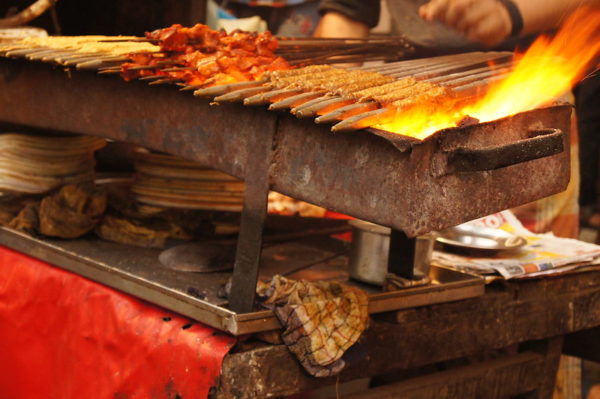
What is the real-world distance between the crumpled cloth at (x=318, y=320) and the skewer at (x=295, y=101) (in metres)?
0.69

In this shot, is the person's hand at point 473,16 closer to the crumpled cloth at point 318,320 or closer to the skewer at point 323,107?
the skewer at point 323,107

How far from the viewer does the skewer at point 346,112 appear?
6.63 feet

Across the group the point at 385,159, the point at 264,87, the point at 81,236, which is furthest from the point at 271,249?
the point at 385,159

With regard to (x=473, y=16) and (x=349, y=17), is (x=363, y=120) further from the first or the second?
(x=349, y=17)

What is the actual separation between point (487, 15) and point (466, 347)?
139cm

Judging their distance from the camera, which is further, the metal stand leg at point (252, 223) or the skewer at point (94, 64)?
the skewer at point (94, 64)

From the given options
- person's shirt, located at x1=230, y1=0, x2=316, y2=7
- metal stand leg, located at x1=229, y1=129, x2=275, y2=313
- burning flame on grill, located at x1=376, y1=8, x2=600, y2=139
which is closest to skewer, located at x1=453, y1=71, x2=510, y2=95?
burning flame on grill, located at x1=376, y1=8, x2=600, y2=139

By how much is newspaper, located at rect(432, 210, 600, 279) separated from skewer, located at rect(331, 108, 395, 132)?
1396mm

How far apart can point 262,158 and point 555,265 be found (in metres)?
1.64

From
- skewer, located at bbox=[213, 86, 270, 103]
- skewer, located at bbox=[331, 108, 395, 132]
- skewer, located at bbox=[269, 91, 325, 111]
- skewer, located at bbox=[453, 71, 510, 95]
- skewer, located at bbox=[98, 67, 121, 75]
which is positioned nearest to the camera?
skewer, located at bbox=[331, 108, 395, 132]

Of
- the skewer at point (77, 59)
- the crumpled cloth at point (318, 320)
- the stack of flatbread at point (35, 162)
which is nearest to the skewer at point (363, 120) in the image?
the crumpled cloth at point (318, 320)

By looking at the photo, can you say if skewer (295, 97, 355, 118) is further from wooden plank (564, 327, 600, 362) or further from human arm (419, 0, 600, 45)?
wooden plank (564, 327, 600, 362)

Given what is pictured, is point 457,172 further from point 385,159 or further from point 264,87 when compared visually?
point 264,87

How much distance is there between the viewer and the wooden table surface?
7.99 feet
